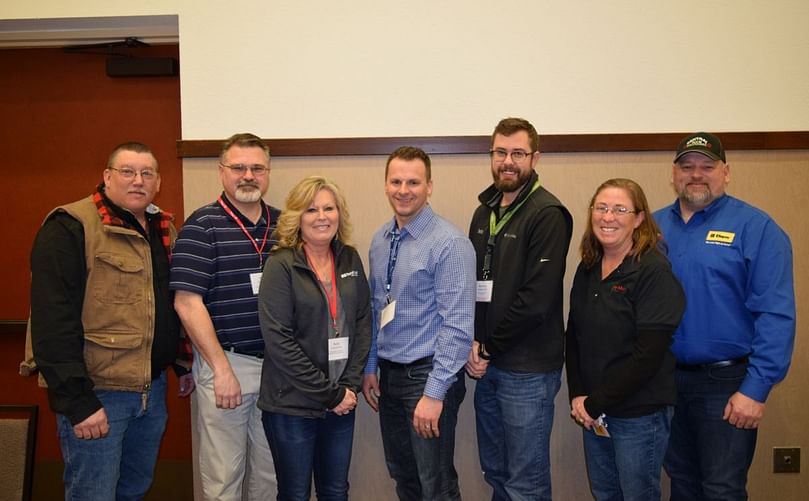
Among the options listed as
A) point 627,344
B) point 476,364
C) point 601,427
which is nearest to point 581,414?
point 601,427

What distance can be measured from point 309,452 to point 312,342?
43 cm

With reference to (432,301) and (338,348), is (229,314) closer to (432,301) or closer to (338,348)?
(338,348)

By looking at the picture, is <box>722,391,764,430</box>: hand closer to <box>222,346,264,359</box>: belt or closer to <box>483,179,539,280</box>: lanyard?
<box>483,179,539,280</box>: lanyard

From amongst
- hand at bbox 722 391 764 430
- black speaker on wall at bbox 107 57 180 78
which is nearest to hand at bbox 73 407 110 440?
black speaker on wall at bbox 107 57 180 78

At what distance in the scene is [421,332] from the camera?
2236 mm

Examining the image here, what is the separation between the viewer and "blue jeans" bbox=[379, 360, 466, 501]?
222cm

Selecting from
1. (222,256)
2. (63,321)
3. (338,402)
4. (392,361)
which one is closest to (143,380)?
(63,321)

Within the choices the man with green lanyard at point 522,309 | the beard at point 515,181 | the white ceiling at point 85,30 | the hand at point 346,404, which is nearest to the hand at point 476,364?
the man with green lanyard at point 522,309

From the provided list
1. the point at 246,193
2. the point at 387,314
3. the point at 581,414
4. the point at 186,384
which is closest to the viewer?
the point at 581,414

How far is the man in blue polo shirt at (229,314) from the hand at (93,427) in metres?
0.38

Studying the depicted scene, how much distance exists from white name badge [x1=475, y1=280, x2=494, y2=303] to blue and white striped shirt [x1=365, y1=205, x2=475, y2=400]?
0.16m

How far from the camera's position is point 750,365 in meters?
2.23

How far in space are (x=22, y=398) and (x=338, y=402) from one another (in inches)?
102

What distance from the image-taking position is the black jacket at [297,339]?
2080mm
